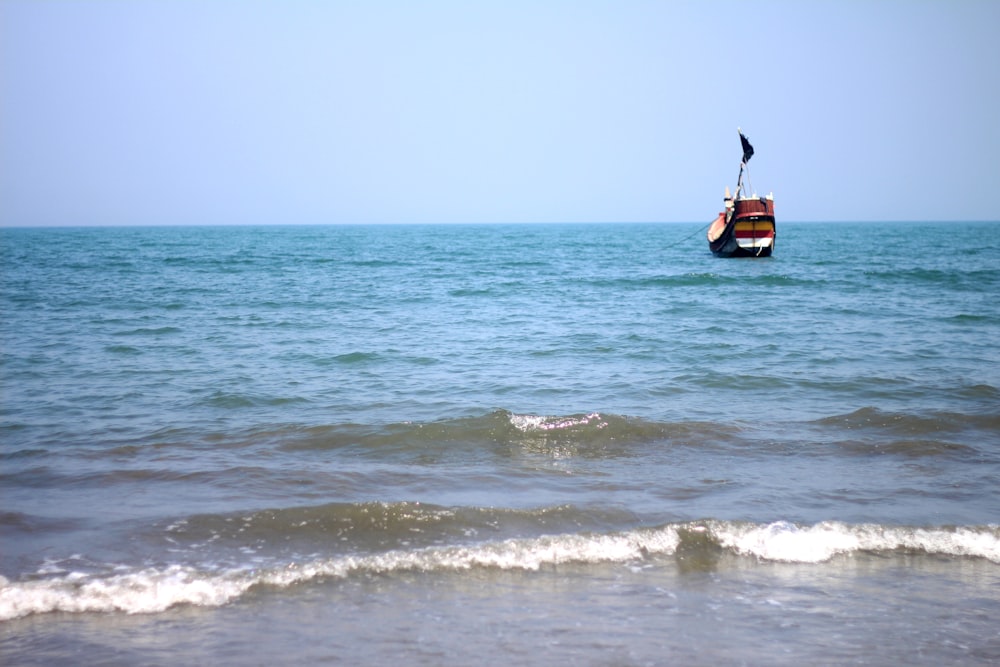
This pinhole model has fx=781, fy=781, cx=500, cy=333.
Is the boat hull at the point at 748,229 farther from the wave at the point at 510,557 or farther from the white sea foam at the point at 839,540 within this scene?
the wave at the point at 510,557

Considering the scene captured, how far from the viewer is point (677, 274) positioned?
111 feet

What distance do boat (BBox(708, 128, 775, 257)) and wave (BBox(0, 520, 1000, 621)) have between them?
3425 cm

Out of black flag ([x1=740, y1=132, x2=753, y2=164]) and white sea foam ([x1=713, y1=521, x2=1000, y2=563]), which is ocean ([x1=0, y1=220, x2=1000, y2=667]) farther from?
black flag ([x1=740, y1=132, x2=753, y2=164])

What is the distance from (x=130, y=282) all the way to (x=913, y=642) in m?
28.3

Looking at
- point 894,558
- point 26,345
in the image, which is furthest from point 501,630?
point 26,345

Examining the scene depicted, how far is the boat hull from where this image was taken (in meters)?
39.0

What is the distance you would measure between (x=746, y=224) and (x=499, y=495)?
35.2 m

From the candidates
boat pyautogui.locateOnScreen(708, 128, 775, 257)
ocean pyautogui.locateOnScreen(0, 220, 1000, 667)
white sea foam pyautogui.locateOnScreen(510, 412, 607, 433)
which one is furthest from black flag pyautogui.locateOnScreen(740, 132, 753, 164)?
white sea foam pyautogui.locateOnScreen(510, 412, 607, 433)

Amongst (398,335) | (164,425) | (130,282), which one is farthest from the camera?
(130,282)

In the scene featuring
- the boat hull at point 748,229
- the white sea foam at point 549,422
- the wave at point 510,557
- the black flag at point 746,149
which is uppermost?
the black flag at point 746,149

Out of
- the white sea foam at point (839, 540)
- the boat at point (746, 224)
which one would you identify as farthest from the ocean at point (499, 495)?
the boat at point (746, 224)

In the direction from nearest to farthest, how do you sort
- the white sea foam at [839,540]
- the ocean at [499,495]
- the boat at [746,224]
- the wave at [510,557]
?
the ocean at [499,495] → the wave at [510,557] → the white sea foam at [839,540] → the boat at [746,224]

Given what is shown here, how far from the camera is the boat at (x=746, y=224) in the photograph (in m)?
39.0

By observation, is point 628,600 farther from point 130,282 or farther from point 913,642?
point 130,282
